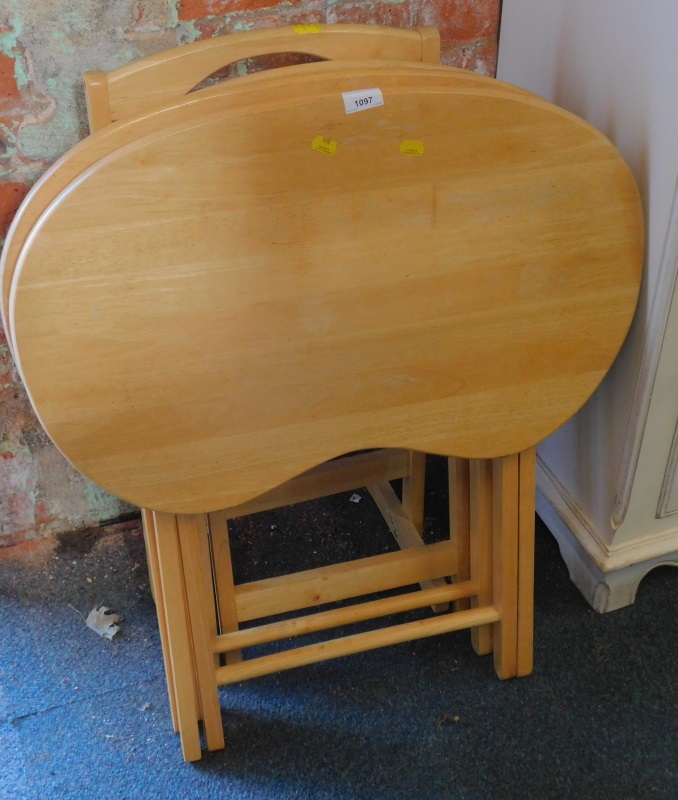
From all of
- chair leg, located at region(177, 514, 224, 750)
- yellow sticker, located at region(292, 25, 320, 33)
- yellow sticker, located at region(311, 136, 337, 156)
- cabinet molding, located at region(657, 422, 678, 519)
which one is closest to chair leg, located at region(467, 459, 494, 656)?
cabinet molding, located at region(657, 422, 678, 519)

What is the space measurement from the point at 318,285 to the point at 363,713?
736 mm

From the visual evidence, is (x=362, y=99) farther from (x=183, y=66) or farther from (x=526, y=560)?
(x=526, y=560)

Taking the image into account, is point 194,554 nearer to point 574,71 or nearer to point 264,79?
point 264,79

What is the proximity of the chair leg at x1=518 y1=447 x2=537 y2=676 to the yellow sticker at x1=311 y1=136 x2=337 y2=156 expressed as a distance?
56 cm

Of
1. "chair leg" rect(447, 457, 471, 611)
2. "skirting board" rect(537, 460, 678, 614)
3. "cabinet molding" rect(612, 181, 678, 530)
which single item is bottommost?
"skirting board" rect(537, 460, 678, 614)

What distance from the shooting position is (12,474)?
1.67 metres

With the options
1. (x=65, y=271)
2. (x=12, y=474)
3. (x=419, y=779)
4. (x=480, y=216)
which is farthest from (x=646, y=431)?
(x=12, y=474)

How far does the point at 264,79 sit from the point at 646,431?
0.80 meters

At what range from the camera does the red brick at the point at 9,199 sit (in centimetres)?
142

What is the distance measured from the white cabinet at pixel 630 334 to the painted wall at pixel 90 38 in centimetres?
10

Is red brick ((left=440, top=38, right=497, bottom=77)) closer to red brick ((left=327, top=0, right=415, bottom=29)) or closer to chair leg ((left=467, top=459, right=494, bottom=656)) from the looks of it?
red brick ((left=327, top=0, right=415, bottom=29))

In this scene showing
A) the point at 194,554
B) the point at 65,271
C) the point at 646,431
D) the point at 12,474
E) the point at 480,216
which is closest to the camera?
the point at 65,271

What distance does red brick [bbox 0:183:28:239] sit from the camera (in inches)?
55.9

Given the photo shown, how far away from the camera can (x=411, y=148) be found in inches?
40.3
